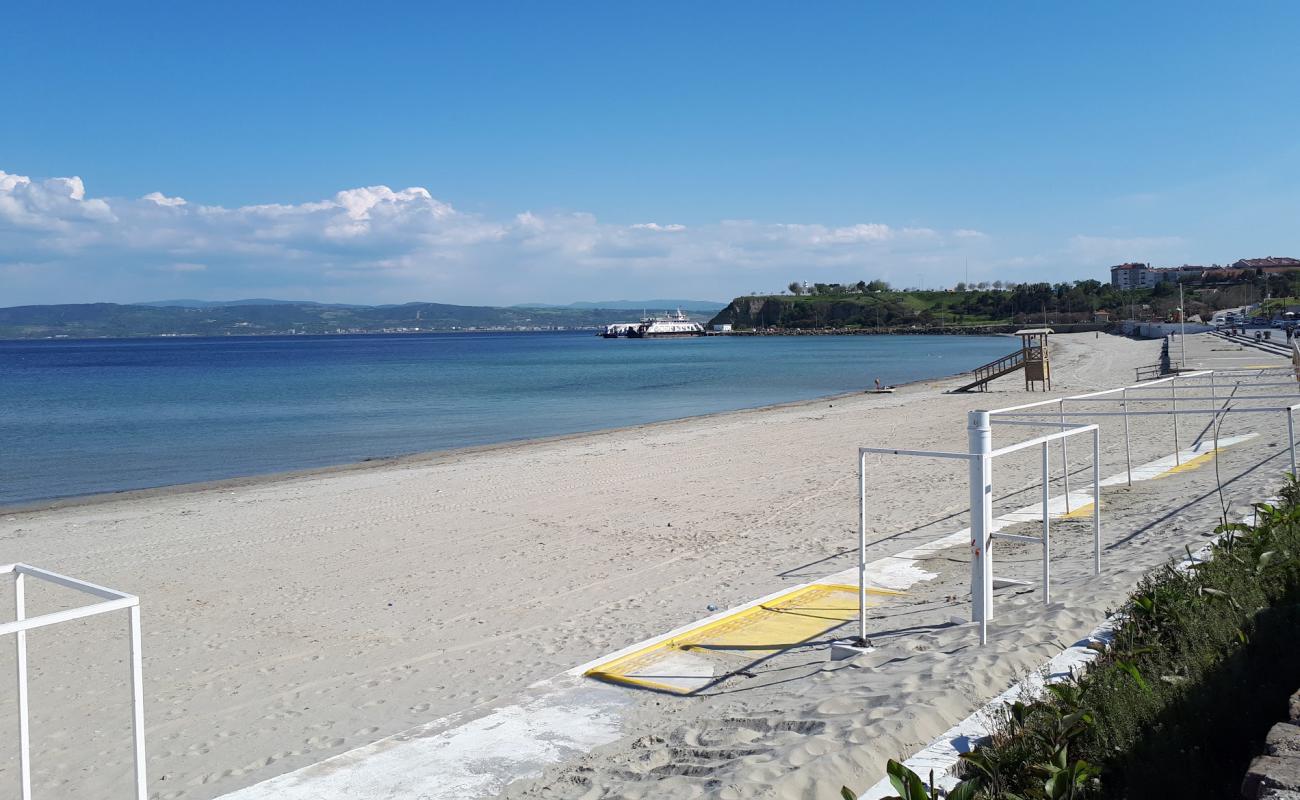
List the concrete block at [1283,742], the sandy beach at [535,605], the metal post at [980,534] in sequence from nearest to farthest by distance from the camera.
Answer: the concrete block at [1283,742] < the sandy beach at [535,605] < the metal post at [980,534]

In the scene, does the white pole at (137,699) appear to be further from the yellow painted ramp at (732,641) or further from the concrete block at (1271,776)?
the concrete block at (1271,776)

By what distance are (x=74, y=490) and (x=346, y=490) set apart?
815 cm

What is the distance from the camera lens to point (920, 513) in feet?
46.1

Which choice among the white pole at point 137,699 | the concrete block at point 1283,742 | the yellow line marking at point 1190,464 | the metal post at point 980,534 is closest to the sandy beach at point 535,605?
the metal post at point 980,534

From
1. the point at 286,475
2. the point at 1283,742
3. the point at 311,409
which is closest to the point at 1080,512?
the point at 1283,742

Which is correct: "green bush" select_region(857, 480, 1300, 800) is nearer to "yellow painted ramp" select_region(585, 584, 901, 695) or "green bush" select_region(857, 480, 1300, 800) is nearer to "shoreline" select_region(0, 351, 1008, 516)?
"yellow painted ramp" select_region(585, 584, 901, 695)

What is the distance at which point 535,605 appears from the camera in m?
10.4

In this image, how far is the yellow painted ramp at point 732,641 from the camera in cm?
751

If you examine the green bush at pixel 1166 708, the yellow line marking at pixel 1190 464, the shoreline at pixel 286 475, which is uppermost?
the green bush at pixel 1166 708

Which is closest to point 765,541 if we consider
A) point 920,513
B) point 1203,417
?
point 920,513

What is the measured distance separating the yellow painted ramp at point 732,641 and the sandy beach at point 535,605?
0.35 metres

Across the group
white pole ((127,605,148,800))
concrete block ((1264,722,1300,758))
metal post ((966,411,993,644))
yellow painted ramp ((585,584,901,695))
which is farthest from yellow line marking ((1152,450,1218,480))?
white pole ((127,605,148,800))

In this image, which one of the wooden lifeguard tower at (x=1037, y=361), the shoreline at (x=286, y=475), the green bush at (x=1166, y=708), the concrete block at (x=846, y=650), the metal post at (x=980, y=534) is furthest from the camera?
the wooden lifeguard tower at (x=1037, y=361)

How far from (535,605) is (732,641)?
2.80 m
